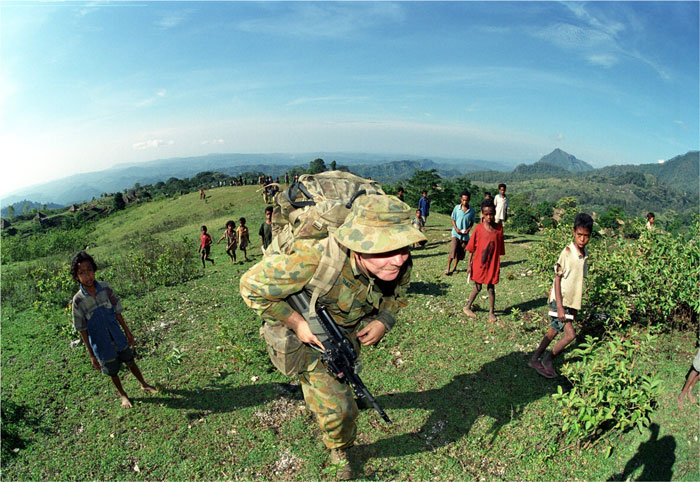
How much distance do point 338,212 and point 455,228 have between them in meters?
7.65

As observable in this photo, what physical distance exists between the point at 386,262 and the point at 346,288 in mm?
723

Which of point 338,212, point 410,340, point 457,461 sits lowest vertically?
point 457,461

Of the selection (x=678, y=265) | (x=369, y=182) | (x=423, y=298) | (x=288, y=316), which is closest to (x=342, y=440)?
(x=288, y=316)

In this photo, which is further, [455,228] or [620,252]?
[455,228]

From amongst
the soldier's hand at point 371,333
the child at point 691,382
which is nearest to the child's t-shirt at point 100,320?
the soldier's hand at point 371,333

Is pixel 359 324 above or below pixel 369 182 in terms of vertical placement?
below

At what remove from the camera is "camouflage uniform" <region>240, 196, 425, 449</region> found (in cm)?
292

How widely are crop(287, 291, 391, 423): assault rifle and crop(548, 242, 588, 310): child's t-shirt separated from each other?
3.39 meters

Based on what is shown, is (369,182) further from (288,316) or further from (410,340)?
(410,340)

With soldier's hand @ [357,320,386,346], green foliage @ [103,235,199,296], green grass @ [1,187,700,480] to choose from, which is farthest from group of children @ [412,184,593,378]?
green foliage @ [103,235,199,296]

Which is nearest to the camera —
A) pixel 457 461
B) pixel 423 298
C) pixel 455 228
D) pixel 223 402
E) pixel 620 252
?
pixel 457 461

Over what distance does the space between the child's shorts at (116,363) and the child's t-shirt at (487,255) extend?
251 inches

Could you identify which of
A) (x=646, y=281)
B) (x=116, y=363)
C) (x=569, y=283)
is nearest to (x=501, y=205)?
(x=646, y=281)

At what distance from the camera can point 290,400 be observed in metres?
5.35
